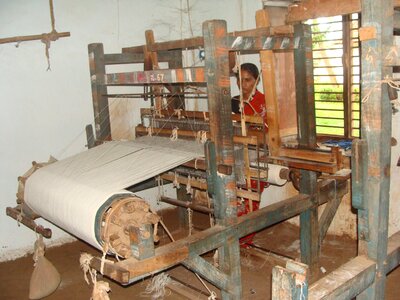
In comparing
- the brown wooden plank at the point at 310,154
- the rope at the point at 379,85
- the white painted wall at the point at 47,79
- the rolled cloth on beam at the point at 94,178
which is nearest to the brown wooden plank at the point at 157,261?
the rolled cloth on beam at the point at 94,178

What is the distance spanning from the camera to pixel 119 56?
4172 millimetres

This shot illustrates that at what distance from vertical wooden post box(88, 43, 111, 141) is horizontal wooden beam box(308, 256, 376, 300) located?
2.85 metres

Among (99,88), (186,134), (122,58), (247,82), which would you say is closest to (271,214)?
(186,134)

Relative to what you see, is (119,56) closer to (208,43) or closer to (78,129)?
(78,129)

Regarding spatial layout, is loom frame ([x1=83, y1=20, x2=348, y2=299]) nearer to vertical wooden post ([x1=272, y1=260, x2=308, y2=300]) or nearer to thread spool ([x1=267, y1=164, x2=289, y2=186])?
thread spool ([x1=267, y1=164, x2=289, y2=186])

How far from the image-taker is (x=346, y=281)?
1.79 metres

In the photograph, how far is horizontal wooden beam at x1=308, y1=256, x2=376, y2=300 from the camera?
1688mm

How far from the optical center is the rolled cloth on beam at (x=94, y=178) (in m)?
Result: 2.52

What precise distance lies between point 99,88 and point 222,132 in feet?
6.16

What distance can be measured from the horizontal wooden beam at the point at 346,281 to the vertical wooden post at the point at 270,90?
4.15 ft

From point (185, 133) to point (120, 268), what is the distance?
5.43ft

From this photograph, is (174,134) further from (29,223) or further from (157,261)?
(157,261)

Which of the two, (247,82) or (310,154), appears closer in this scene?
(310,154)

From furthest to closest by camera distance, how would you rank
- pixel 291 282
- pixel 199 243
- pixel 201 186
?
pixel 201 186 → pixel 199 243 → pixel 291 282
